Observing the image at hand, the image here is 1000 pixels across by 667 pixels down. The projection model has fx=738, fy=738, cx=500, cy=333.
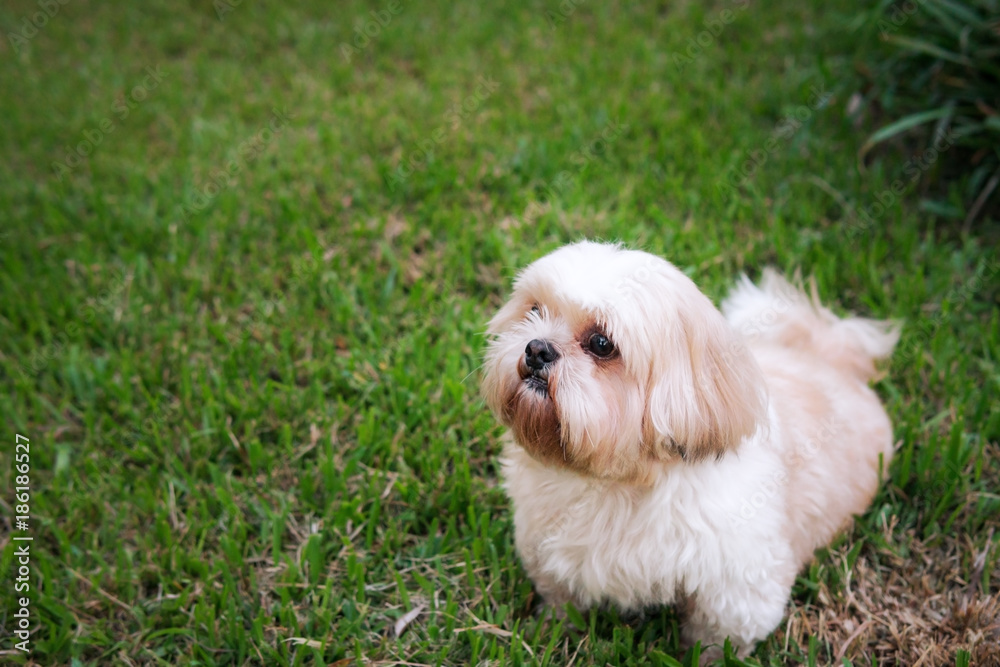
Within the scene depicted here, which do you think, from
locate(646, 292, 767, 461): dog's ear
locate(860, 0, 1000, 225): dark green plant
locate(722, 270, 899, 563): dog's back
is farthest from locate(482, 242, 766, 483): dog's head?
locate(860, 0, 1000, 225): dark green plant

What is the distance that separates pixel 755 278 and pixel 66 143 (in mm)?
4235

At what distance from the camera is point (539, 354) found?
1767 mm

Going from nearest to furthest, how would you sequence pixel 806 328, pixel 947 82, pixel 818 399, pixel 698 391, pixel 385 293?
pixel 698 391, pixel 818 399, pixel 806 328, pixel 385 293, pixel 947 82

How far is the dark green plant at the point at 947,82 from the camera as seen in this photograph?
3.61 m

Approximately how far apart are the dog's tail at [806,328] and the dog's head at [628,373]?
2.64ft

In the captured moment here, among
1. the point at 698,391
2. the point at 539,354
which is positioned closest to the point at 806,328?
the point at 698,391

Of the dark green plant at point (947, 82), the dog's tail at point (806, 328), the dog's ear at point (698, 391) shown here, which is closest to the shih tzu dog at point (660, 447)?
the dog's ear at point (698, 391)

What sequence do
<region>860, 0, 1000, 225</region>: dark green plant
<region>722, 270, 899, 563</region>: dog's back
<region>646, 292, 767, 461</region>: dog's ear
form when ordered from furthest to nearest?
<region>860, 0, 1000, 225</region>: dark green plant, <region>722, 270, 899, 563</region>: dog's back, <region>646, 292, 767, 461</region>: dog's ear

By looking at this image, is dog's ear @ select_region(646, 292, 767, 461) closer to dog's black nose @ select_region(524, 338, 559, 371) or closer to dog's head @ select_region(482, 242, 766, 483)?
dog's head @ select_region(482, 242, 766, 483)

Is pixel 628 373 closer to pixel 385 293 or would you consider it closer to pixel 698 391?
pixel 698 391

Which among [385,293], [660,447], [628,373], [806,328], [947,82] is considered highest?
[628,373]

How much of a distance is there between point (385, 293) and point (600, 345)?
1857 millimetres

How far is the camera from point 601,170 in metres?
4.06

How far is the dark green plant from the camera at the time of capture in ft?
11.8
